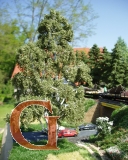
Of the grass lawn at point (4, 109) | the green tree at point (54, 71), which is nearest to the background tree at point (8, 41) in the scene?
the grass lawn at point (4, 109)

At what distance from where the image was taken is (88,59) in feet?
135

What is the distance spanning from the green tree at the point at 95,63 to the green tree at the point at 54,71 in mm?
24572

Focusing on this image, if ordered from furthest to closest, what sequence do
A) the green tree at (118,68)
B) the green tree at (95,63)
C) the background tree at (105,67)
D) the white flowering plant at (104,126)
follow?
1. the green tree at (95,63)
2. the background tree at (105,67)
3. the green tree at (118,68)
4. the white flowering plant at (104,126)

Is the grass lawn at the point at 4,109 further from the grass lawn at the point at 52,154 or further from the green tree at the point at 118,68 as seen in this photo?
the grass lawn at the point at 52,154

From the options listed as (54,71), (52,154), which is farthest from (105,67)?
(52,154)

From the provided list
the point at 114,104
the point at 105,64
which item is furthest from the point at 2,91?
the point at 114,104

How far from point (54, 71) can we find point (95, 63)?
27185 millimetres

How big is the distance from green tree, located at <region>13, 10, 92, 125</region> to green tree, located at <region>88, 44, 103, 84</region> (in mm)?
24572

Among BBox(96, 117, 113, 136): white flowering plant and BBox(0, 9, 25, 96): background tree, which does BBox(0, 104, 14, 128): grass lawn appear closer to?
BBox(0, 9, 25, 96): background tree

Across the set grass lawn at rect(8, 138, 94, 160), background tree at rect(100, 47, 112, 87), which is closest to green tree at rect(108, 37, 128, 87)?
background tree at rect(100, 47, 112, 87)

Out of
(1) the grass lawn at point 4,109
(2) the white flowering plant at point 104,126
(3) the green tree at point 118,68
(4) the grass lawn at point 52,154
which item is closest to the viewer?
(4) the grass lawn at point 52,154

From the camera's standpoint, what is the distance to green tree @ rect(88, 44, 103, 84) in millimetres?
38938

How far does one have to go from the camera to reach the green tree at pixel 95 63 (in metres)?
38.9

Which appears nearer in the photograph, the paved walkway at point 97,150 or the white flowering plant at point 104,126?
the paved walkway at point 97,150
